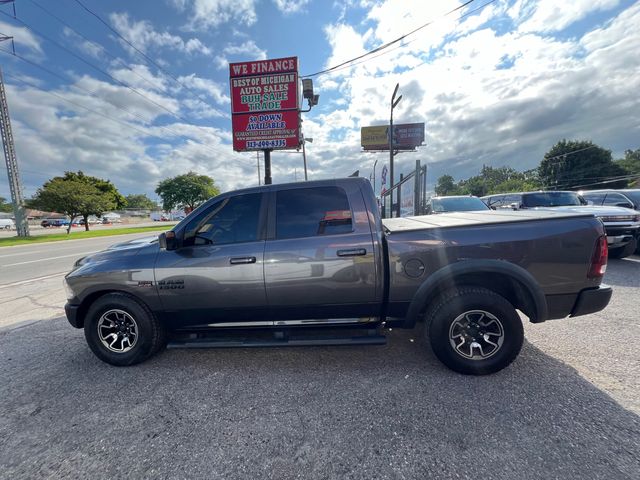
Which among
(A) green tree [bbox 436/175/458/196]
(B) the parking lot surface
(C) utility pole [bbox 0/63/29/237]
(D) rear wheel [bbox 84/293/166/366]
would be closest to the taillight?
(B) the parking lot surface

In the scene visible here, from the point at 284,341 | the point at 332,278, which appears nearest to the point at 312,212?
the point at 332,278

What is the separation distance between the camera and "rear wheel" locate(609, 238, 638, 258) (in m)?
6.15

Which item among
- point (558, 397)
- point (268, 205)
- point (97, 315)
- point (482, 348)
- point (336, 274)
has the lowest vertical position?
point (558, 397)

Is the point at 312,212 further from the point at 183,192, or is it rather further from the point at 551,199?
the point at 183,192

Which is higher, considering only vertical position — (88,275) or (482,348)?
(88,275)

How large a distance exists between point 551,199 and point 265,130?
39.1 feet

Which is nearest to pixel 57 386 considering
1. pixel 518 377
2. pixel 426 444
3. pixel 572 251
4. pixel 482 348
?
pixel 426 444

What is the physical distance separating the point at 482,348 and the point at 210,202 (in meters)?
3.21

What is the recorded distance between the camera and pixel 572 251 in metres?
2.44

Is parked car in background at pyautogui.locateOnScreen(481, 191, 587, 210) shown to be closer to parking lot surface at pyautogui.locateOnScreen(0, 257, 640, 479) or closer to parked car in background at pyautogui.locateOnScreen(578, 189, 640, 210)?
parked car in background at pyautogui.locateOnScreen(578, 189, 640, 210)

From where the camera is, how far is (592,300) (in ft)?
8.20

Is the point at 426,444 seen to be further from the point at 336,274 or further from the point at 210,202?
the point at 210,202

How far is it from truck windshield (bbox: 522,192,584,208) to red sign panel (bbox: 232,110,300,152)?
32.6ft

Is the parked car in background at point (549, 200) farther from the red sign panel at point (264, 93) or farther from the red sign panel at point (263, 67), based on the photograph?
the red sign panel at point (263, 67)
